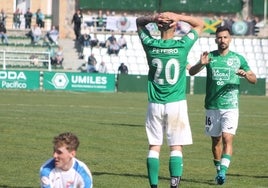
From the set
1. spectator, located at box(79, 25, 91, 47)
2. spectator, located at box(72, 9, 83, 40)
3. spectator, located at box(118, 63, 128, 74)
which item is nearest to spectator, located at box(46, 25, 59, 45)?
spectator, located at box(72, 9, 83, 40)

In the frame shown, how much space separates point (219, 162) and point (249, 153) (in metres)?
4.59

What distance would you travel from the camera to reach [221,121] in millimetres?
14773

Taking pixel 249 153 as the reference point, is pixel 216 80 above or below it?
above

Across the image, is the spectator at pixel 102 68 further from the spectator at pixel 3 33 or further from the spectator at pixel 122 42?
the spectator at pixel 3 33

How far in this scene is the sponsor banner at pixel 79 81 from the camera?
47594 mm

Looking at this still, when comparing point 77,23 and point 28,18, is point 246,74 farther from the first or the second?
point 28,18

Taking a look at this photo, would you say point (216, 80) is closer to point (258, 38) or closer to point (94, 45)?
point (94, 45)

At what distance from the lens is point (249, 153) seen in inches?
760

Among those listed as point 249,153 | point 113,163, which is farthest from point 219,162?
point 249,153

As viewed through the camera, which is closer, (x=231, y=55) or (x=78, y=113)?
(x=231, y=55)

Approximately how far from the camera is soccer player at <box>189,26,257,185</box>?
14641 mm

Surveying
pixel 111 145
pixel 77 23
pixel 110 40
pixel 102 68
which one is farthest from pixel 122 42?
pixel 111 145

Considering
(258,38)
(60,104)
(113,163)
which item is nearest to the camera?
(113,163)

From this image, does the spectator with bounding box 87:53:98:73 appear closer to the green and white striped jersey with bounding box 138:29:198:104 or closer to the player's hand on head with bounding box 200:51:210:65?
the player's hand on head with bounding box 200:51:210:65
